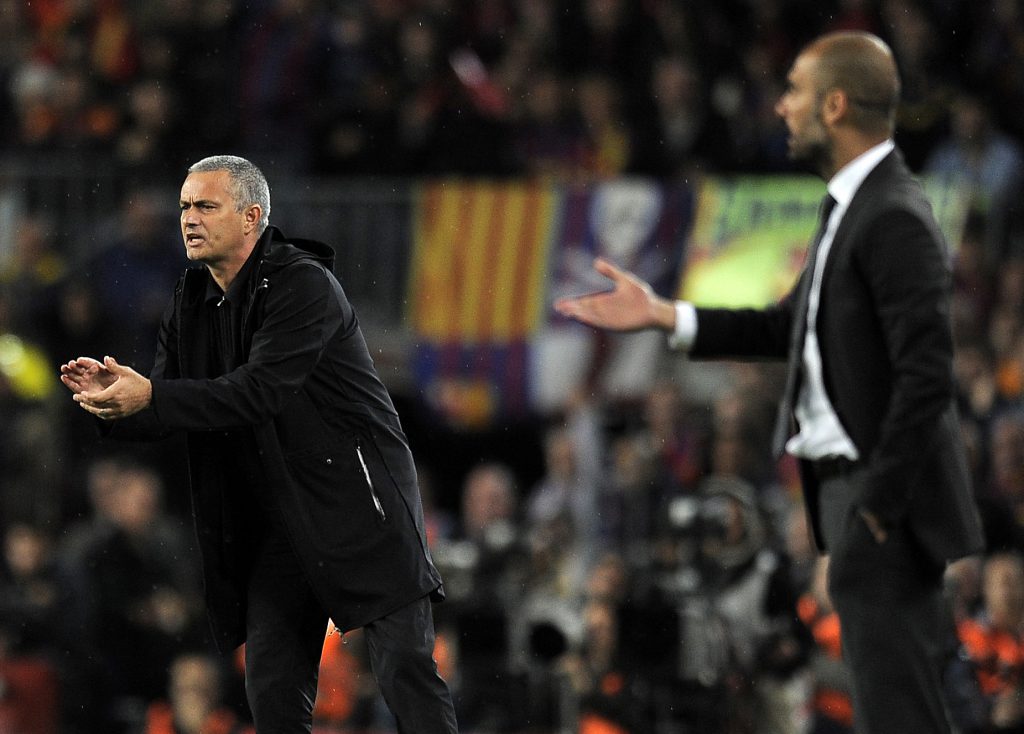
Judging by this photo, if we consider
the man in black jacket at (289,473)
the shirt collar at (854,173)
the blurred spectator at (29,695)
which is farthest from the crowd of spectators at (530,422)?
the shirt collar at (854,173)

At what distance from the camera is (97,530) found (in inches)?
315

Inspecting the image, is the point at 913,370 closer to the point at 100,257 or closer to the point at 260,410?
the point at 260,410

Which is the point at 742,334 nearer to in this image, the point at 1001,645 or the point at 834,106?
the point at 834,106

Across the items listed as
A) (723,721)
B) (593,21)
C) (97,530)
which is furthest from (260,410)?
(593,21)

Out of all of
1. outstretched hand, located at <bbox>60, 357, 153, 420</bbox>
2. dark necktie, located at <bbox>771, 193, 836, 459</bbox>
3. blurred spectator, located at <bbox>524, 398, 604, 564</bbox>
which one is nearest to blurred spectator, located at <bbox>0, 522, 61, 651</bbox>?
blurred spectator, located at <bbox>524, 398, 604, 564</bbox>

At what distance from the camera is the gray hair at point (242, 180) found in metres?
4.30

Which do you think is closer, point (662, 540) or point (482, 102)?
point (662, 540)

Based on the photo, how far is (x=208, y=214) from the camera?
428cm

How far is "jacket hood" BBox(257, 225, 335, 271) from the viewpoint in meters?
4.32

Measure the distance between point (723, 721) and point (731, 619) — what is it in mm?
412

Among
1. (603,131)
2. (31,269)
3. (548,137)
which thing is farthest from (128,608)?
(603,131)

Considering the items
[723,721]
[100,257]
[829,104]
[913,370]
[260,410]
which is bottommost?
[723,721]

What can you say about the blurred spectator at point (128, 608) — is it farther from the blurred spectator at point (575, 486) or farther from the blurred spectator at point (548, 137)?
the blurred spectator at point (548, 137)

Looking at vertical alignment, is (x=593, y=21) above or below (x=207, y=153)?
above
